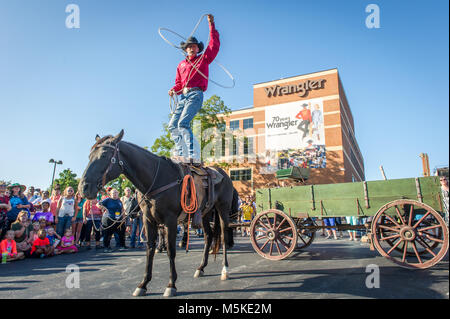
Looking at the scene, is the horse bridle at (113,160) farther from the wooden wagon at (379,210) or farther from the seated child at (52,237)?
the seated child at (52,237)

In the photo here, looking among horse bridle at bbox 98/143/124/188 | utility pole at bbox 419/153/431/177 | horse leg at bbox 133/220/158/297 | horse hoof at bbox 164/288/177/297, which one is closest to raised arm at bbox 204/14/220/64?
horse bridle at bbox 98/143/124/188

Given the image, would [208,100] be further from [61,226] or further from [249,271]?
[249,271]

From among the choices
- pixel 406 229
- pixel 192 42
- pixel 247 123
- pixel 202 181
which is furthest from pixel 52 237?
pixel 247 123

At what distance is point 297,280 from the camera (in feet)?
13.6

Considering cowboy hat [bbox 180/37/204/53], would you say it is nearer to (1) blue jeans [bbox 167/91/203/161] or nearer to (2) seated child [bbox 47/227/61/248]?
(1) blue jeans [bbox 167/91/203/161]

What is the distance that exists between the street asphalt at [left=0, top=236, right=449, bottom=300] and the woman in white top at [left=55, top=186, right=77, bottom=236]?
288 cm

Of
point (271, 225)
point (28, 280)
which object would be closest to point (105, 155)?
point (28, 280)

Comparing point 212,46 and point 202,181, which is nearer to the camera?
point 202,181

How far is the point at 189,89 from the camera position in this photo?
502 cm

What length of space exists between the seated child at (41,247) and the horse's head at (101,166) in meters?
6.00

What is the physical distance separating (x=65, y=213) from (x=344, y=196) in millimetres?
8927

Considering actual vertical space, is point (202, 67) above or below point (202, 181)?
above

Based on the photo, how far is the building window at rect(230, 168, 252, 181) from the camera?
99.2ft

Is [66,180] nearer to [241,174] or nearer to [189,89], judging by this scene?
[241,174]
